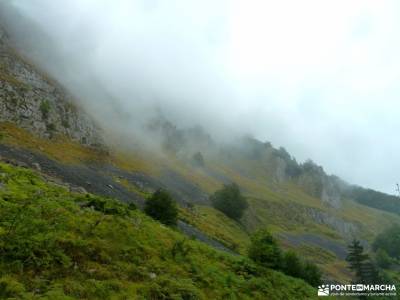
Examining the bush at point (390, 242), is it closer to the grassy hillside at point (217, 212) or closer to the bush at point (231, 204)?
the grassy hillside at point (217, 212)

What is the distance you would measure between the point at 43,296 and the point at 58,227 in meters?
7.85

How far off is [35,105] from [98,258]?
284ft

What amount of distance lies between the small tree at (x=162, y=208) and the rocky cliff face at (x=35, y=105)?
53206 mm

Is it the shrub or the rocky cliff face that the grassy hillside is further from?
the shrub

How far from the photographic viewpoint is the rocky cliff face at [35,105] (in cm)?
9181

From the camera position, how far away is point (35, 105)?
99500mm

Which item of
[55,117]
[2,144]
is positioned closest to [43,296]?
[2,144]

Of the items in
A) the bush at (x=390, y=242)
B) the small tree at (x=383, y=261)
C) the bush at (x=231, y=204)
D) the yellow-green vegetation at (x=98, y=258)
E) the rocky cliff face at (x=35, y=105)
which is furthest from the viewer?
the bush at (x=390, y=242)

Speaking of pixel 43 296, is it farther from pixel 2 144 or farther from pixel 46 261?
pixel 2 144

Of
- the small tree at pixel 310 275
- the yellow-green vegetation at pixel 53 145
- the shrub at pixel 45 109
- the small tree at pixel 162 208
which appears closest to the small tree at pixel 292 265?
the small tree at pixel 310 275

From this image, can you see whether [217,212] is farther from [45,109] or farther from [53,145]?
[45,109]

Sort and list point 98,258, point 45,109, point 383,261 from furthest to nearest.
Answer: point 383,261 → point 45,109 → point 98,258

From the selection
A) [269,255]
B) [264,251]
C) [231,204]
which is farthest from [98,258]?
[231,204]

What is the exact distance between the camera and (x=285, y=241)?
413ft
